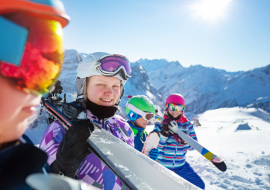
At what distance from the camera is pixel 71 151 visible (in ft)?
3.64

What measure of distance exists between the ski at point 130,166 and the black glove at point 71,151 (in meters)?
0.10

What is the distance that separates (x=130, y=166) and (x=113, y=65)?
1162mm

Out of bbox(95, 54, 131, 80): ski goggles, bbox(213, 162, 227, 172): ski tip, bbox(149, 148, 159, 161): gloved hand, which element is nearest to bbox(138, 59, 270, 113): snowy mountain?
bbox(213, 162, 227, 172): ski tip

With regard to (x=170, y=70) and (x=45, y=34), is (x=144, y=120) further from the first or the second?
(x=170, y=70)

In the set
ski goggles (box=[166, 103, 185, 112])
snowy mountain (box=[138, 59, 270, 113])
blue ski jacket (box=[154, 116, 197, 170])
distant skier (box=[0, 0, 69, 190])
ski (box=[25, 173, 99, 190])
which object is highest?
snowy mountain (box=[138, 59, 270, 113])

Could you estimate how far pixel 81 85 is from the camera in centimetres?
185

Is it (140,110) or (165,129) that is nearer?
(165,129)

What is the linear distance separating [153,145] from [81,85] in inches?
77.5

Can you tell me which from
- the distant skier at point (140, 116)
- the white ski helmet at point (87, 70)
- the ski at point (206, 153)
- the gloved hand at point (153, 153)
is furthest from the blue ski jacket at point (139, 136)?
the white ski helmet at point (87, 70)

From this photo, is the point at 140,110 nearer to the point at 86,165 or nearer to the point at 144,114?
the point at 144,114

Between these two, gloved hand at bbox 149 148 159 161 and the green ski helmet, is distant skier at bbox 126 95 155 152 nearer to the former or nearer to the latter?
the green ski helmet

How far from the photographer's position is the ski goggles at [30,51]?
44 cm

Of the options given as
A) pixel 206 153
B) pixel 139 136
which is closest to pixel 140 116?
pixel 139 136

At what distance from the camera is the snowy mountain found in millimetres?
78562
